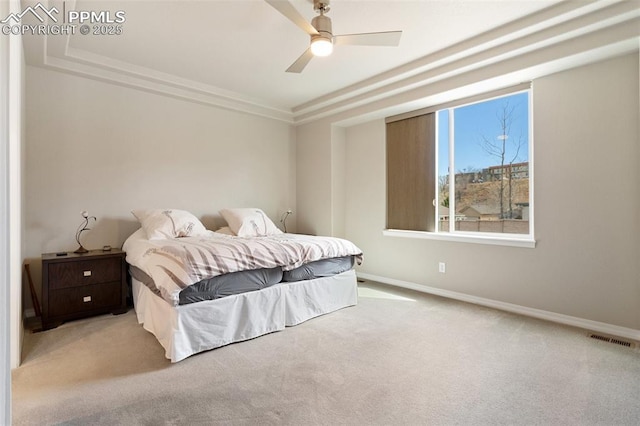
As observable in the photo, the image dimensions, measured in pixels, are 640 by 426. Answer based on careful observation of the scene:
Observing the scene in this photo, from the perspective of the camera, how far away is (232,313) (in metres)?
2.51

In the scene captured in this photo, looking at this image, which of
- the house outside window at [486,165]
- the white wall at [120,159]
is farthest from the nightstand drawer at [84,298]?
the house outside window at [486,165]

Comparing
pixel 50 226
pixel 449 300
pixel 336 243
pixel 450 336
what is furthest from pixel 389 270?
pixel 50 226

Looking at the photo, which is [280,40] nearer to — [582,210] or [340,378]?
[340,378]

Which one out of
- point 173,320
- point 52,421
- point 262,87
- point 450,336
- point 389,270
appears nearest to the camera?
point 52,421

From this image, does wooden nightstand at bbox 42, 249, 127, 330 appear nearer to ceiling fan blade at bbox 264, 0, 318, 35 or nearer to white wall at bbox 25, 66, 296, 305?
white wall at bbox 25, 66, 296, 305

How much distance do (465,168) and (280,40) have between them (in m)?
2.55

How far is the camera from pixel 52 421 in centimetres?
161

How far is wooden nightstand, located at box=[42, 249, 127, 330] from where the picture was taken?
280cm

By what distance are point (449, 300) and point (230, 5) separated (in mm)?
3656

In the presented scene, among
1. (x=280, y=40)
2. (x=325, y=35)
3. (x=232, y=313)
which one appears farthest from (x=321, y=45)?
(x=232, y=313)

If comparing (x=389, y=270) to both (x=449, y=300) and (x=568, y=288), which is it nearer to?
(x=449, y=300)

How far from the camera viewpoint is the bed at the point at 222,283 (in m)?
2.28

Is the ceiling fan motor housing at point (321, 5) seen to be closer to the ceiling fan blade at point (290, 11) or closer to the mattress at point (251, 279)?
the ceiling fan blade at point (290, 11)

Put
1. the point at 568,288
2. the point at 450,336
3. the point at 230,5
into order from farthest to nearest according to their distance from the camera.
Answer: the point at 568,288
the point at 450,336
the point at 230,5
